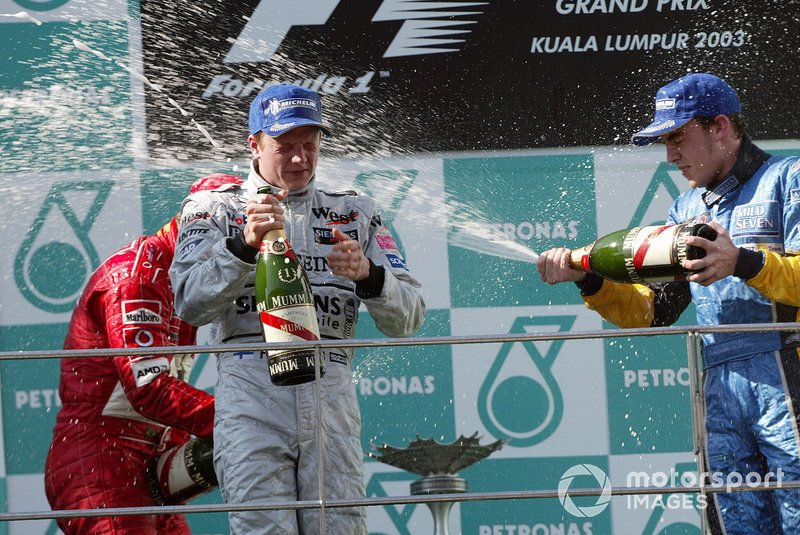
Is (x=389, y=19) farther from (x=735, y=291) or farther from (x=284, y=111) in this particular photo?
(x=735, y=291)

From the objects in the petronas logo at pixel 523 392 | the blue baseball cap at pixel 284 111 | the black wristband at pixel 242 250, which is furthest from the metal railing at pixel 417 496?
the petronas logo at pixel 523 392

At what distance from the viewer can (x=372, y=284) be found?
2.66 meters

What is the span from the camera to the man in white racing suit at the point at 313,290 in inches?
102

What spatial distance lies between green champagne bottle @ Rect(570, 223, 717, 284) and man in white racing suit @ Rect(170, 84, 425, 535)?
488 millimetres

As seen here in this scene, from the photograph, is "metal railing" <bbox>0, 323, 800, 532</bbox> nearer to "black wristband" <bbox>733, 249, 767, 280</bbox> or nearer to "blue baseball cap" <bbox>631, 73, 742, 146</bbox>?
"black wristband" <bbox>733, 249, 767, 280</bbox>

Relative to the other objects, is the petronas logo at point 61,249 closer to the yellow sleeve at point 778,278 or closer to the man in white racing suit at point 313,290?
the man in white racing suit at point 313,290

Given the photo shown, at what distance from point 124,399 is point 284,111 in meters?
0.95

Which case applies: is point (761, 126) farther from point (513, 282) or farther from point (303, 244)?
point (303, 244)

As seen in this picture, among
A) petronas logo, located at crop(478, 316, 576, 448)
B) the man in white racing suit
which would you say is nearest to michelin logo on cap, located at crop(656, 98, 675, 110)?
the man in white racing suit

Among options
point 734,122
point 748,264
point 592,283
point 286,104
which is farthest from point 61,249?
point 748,264

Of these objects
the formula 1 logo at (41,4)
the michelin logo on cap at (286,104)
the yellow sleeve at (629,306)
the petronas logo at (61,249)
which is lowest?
the yellow sleeve at (629,306)

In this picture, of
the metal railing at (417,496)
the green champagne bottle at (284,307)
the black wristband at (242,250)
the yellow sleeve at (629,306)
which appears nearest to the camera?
the metal railing at (417,496)

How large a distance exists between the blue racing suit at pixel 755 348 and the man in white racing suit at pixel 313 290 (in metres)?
0.70

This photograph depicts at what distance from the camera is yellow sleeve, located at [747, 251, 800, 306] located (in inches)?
107
